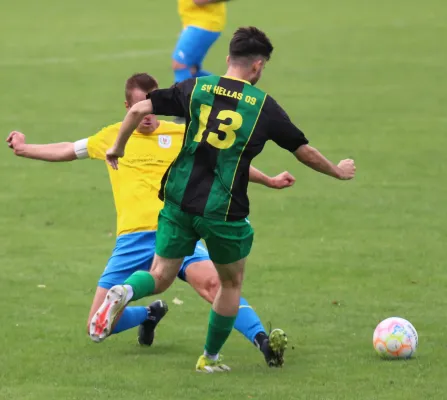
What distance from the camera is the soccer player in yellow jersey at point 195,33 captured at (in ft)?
50.3

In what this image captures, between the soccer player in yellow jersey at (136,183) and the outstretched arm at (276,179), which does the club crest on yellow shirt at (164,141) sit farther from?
the outstretched arm at (276,179)

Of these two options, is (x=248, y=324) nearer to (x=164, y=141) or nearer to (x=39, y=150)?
(x=164, y=141)

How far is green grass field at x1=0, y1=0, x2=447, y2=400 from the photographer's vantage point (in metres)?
6.55

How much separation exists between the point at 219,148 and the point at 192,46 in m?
9.45

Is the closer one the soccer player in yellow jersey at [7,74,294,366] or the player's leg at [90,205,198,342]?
the player's leg at [90,205,198,342]

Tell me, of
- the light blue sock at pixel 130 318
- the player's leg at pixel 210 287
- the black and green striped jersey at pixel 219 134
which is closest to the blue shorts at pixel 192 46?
the light blue sock at pixel 130 318

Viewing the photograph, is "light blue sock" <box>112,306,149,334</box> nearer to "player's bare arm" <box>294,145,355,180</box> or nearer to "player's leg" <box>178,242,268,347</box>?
"player's leg" <box>178,242,268,347</box>

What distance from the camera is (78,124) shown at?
15.4 meters

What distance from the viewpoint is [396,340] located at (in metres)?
6.77

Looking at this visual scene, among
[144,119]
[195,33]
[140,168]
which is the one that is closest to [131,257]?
[140,168]

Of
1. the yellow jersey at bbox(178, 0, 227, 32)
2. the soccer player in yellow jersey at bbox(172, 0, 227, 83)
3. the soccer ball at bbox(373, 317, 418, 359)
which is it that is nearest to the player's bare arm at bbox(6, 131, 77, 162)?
the soccer ball at bbox(373, 317, 418, 359)

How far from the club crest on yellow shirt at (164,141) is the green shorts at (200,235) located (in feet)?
3.08

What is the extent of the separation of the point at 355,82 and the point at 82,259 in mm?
9462

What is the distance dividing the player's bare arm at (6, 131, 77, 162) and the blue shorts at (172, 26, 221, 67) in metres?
8.35
